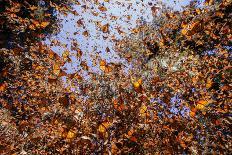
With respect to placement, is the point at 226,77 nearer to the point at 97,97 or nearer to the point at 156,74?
the point at 156,74

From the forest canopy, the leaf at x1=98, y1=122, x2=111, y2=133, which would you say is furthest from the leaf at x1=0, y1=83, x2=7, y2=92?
the leaf at x1=98, y1=122, x2=111, y2=133

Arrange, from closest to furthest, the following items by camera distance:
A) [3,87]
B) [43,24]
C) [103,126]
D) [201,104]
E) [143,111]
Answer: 1. [103,126]
2. [143,111]
3. [201,104]
4. [3,87]
5. [43,24]

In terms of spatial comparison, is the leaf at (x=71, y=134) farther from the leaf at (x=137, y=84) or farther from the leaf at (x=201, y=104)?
the leaf at (x=201, y=104)

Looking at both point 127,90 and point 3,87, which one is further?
point 3,87

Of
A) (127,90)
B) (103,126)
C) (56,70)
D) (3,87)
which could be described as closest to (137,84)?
(127,90)

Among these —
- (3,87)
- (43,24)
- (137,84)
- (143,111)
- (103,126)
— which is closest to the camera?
(103,126)

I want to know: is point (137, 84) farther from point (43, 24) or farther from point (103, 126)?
point (43, 24)

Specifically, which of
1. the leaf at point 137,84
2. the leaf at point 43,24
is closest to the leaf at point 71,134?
the leaf at point 137,84

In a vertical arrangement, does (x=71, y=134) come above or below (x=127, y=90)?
below

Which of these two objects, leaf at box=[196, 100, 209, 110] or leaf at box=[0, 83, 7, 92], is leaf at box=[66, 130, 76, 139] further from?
leaf at box=[0, 83, 7, 92]
